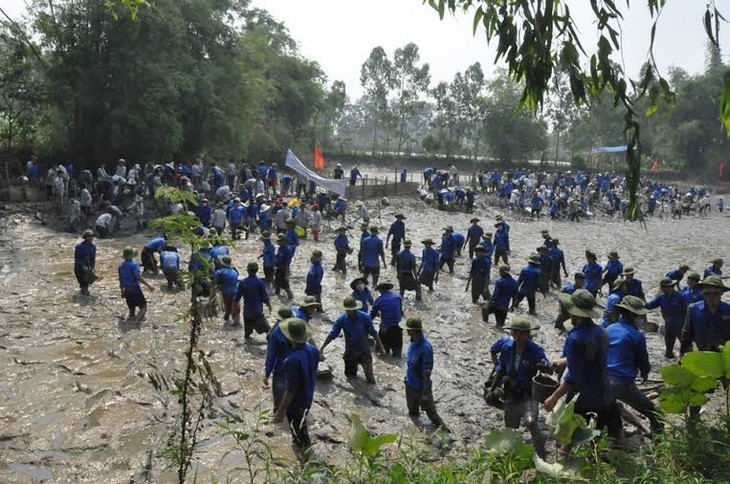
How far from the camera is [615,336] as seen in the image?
605 cm

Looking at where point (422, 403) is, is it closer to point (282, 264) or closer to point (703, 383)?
point (703, 383)

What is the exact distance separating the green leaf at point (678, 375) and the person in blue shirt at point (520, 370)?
48.7 inches

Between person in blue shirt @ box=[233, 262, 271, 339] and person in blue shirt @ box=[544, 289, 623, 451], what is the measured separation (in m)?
5.06

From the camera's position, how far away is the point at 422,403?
22.7 ft

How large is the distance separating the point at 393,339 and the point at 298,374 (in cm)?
376

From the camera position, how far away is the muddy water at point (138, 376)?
20.4ft

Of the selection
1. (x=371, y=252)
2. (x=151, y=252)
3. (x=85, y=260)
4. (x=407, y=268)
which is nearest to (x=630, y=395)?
(x=407, y=268)

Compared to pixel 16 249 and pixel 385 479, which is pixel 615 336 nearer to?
pixel 385 479

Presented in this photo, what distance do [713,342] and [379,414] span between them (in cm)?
428

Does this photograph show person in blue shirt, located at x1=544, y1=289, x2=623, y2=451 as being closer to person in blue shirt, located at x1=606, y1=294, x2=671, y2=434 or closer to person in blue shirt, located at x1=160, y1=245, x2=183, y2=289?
person in blue shirt, located at x1=606, y1=294, x2=671, y2=434

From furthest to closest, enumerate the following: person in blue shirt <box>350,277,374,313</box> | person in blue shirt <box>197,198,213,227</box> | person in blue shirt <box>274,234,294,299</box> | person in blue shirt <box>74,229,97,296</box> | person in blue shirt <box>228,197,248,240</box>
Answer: person in blue shirt <box>228,197,248,240</box>, person in blue shirt <box>197,198,213,227</box>, person in blue shirt <box>274,234,294,299</box>, person in blue shirt <box>74,229,97,296</box>, person in blue shirt <box>350,277,374,313</box>

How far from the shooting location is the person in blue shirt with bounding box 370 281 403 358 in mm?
9195

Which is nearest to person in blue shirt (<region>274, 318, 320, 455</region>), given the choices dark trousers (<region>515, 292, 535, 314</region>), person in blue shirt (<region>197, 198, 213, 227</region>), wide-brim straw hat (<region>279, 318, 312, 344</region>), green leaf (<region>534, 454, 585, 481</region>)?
wide-brim straw hat (<region>279, 318, 312, 344</region>)

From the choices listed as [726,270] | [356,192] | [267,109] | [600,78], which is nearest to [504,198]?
[356,192]
